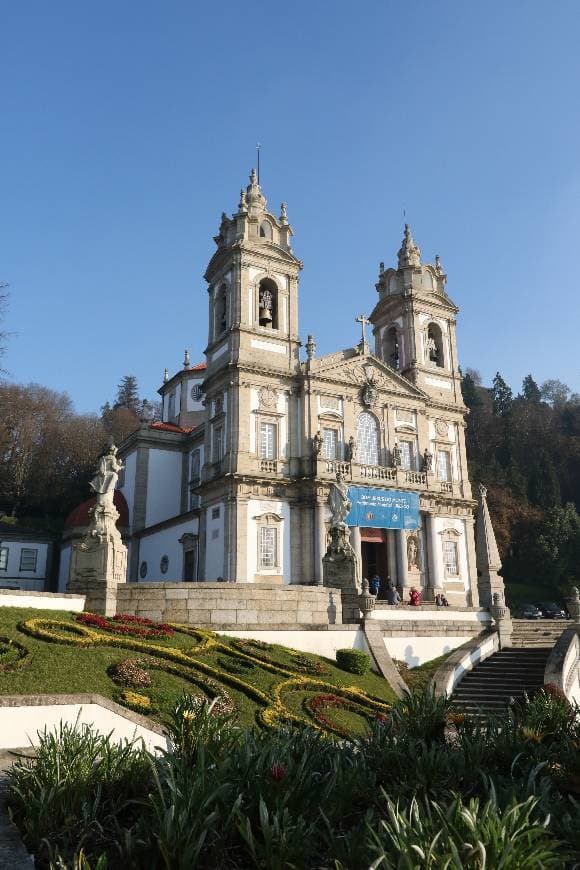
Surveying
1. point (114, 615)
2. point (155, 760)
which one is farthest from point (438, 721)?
point (114, 615)

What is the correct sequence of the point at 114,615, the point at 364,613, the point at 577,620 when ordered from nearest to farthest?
the point at 114,615 → the point at 364,613 → the point at 577,620

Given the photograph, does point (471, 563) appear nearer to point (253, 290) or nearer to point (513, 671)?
point (513, 671)

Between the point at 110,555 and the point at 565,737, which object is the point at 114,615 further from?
the point at 565,737

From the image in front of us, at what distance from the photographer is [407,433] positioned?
125 feet

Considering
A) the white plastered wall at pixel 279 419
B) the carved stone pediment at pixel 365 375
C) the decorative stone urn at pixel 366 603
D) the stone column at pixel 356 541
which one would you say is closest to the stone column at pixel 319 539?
the stone column at pixel 356 541

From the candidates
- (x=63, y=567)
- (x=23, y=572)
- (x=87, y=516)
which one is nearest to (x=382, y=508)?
(x=87, y=516)

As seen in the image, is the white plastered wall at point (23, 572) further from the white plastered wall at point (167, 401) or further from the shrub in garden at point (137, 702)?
the shrub in garden at point (137, 702)

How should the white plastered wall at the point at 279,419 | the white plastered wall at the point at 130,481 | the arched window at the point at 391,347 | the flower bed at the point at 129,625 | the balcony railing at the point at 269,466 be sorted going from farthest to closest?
the arched window at the point at 391,347 < the white plastered wall at the point at 130,481 < the white plastered wall at the point at 279,419 < the balcony railing at the point at 269,466 < the flower bed at the point at 129,625

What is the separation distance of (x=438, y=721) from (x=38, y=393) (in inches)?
2340

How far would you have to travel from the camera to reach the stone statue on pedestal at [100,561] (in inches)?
676

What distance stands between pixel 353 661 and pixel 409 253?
30.4m

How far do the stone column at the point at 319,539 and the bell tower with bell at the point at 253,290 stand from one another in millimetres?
7545

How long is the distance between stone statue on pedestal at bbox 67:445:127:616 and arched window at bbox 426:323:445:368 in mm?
27721

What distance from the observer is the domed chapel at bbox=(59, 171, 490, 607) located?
32.7 m
